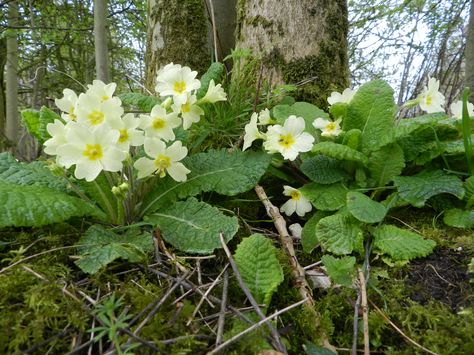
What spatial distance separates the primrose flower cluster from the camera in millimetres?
1372

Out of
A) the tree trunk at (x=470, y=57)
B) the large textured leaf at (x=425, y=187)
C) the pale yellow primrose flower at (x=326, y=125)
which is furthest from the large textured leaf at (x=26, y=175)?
the tree trunk at (x=470, y=57)

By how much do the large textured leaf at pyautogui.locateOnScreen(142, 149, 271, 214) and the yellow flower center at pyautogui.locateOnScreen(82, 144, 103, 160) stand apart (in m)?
0.40

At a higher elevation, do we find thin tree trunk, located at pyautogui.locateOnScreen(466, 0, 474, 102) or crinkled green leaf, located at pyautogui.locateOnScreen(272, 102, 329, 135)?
thin tree trunk, located at pyautogui.locateOnScreen(466, 0, 474, 102)

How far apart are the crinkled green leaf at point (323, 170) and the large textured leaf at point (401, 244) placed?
0.36 meters

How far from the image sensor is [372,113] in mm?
1879

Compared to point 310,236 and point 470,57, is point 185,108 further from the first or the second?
point 470,57

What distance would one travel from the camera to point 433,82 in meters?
2.03

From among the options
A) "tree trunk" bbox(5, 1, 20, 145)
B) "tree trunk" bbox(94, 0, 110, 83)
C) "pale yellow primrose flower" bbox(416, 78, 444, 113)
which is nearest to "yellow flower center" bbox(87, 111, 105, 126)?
"pale yellow primrose flower" bbox(416, 78, 444, 113)

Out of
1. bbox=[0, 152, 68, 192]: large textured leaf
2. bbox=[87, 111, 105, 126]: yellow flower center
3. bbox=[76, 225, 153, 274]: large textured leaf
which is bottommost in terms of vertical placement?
bbox=[76, 225, 153, 274]: large textured leaf

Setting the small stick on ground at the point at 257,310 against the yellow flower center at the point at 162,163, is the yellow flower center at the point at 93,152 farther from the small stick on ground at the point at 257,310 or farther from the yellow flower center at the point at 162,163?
the small stick on ground at the point at 257,310

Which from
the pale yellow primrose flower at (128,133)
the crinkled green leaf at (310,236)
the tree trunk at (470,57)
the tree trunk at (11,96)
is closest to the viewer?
the pale yellow primrose flower at (128,133)

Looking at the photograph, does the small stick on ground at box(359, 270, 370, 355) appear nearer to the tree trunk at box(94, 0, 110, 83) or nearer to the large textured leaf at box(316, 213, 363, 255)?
the large textured leaf at box(316, 213, 363, 255)

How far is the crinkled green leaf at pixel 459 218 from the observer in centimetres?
154

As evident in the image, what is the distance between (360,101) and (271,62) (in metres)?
0.83
